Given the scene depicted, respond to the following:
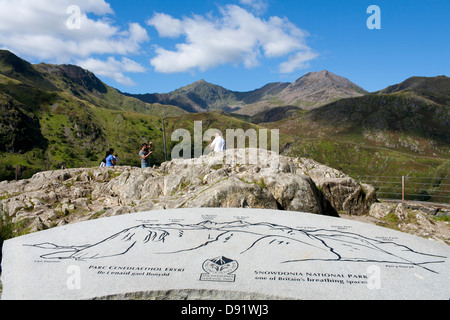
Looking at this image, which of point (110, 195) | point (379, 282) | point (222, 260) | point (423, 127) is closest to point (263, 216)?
point (222, 260)

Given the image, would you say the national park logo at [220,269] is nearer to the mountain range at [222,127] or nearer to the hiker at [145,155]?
the hiker at [145,155]

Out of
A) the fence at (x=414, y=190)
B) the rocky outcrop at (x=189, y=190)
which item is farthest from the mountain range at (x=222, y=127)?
the rocky outcrop at (x=189, y=190)

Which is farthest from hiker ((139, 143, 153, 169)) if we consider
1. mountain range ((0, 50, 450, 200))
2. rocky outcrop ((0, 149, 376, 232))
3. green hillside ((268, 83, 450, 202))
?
green hillside ((268, 83, 450, 202))

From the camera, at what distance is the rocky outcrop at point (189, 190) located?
27.3ft

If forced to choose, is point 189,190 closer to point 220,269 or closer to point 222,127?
point 220,269

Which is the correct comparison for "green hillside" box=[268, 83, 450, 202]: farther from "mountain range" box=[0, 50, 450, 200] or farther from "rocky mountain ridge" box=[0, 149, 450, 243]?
"rocky mountain ridge" box=[0, 149, 450, 243]

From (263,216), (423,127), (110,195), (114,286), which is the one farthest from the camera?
(423,127)

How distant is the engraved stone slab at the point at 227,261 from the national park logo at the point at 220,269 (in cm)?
1

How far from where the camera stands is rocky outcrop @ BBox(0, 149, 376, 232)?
832cm

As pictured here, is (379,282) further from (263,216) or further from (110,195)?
(110,195)

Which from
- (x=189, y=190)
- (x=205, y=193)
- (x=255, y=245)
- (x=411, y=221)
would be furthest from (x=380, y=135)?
(x=255, y=245)
